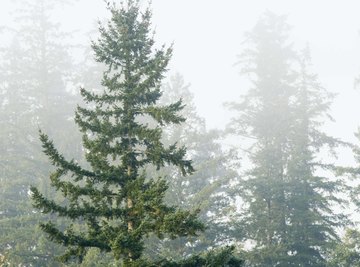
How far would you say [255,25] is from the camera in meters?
42.0

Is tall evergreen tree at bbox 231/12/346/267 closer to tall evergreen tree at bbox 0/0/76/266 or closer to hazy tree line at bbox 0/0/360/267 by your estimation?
hazy tree line at bbox 0/0/360/267

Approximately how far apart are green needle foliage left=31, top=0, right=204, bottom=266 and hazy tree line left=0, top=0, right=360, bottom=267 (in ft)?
0.10

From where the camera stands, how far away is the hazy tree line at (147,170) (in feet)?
31.8

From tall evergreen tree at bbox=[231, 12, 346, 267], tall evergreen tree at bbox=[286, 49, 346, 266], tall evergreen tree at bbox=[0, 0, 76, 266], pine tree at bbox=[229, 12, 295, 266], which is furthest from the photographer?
tall evergreen tree at bbox=[286, 49, 346, 266]

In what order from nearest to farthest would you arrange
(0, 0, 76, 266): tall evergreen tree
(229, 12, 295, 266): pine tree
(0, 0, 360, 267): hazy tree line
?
(0, 0, 360, 267): hazy tree line → (0, 0, 76, 266): tall evergreen tree → (229, 12, 295, 266): pine tree

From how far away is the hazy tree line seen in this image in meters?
9.68

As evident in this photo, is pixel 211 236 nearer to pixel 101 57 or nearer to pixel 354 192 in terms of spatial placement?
pixel 354 192

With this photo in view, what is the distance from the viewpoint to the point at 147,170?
909 inches

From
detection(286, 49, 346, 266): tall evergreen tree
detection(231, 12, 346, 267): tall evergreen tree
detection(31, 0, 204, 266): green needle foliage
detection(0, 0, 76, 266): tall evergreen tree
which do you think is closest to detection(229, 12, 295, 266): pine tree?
detection(231, 12, 346, 267): tall evergreen tree

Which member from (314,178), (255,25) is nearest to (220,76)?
(255,25)

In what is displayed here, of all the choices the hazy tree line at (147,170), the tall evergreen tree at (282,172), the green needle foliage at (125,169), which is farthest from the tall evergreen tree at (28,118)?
the tall evergreen tree at (282,172)

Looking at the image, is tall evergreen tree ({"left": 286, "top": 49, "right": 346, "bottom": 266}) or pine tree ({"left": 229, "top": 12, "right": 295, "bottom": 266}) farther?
tall evergreen tree ({"left": 286, "top": 49, "right": 346, "bottom": 266})

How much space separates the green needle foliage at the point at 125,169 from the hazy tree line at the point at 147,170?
0.10ft

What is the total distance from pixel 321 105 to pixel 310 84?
1.82 meters
